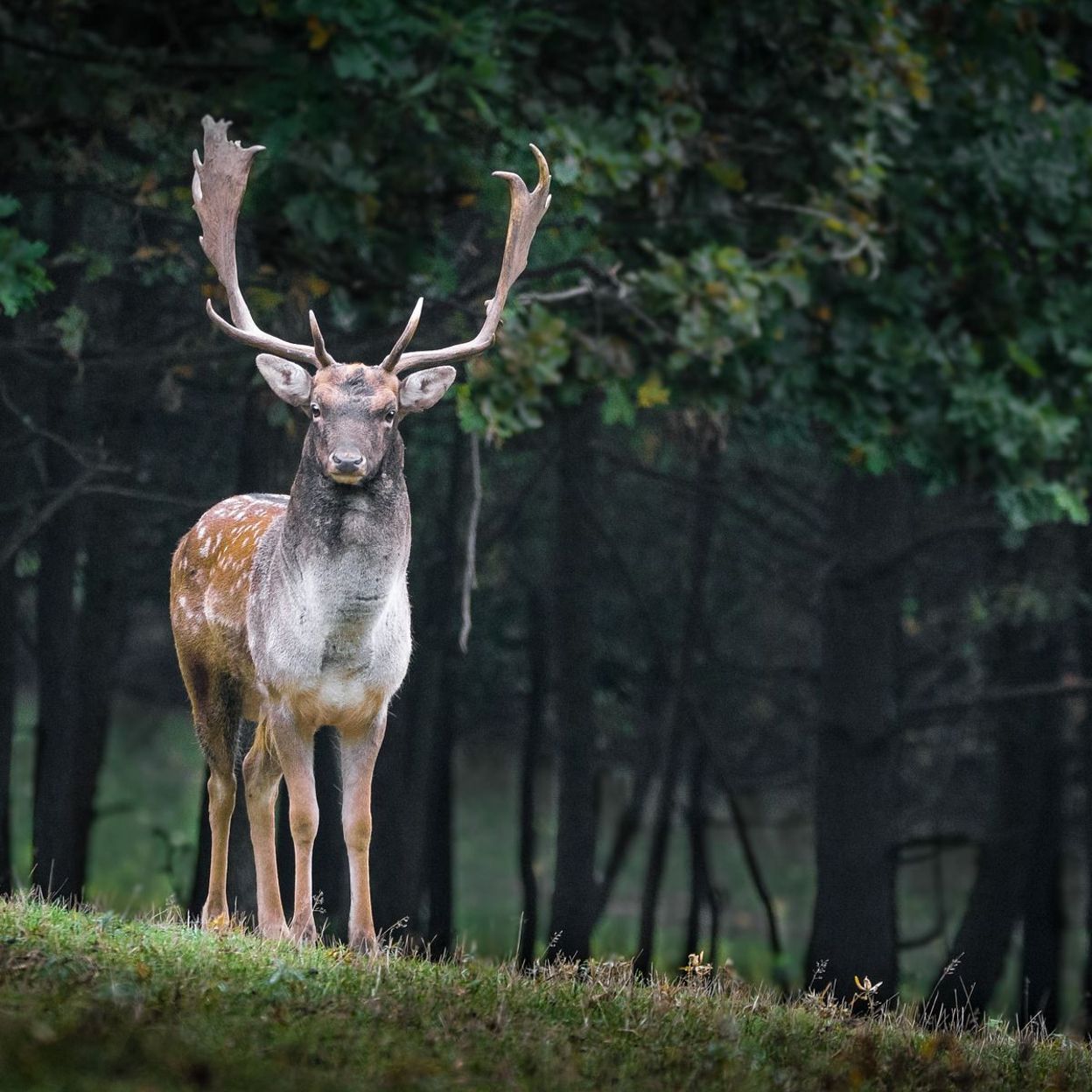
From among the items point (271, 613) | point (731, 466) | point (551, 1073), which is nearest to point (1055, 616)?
point (731, 466)

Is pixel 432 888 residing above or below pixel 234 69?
below

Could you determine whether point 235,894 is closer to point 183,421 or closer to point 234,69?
point 234,69

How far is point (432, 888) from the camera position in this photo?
61.6 feet

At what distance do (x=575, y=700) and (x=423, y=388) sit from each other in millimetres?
9013

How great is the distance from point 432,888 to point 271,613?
10.5m

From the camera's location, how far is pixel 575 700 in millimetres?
17188

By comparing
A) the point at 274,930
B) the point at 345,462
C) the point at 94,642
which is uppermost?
the point at 345,462

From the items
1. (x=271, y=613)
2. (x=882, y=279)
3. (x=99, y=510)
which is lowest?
(x=271, y=613)

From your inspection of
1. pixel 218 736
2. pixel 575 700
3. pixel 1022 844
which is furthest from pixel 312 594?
pixel 1022 844

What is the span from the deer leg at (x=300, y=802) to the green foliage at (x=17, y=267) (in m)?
2.84

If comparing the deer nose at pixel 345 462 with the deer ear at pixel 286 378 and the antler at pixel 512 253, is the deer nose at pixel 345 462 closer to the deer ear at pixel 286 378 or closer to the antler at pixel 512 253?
the deer ear at pixel 286 378

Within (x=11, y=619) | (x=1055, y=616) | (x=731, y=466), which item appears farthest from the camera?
(x=731, y=466)

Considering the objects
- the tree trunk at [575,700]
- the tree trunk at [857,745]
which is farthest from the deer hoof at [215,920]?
the tree trunk at [575,700]

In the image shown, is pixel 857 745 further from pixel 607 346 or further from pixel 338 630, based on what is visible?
pixel 338 630
